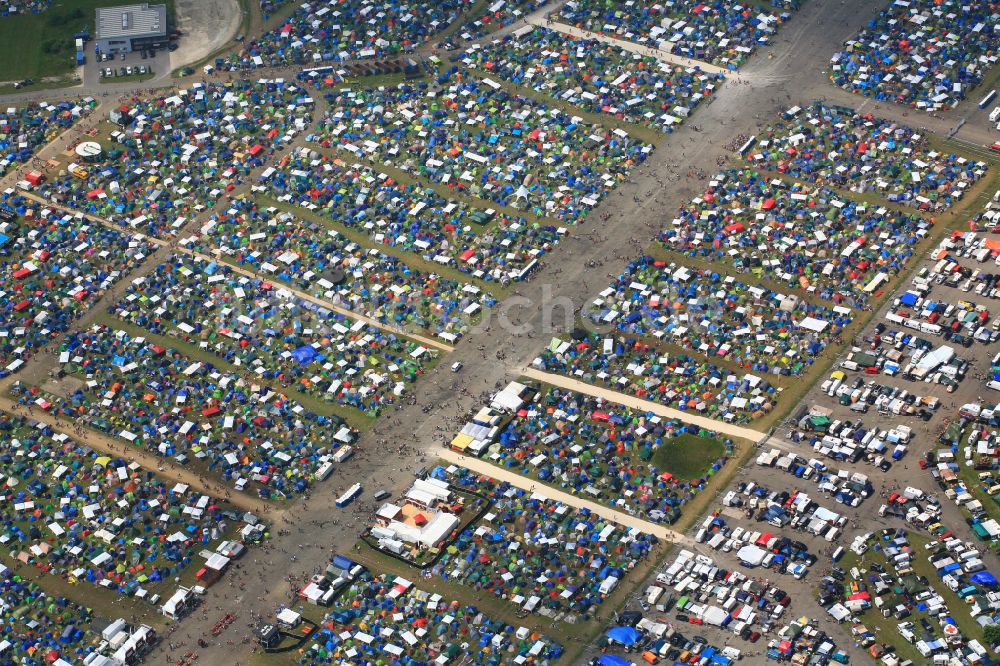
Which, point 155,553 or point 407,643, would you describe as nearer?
point 407,643

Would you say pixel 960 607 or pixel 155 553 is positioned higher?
pixel 960 607

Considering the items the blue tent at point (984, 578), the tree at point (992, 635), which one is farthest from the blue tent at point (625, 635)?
the blue tent at point (984, 578)

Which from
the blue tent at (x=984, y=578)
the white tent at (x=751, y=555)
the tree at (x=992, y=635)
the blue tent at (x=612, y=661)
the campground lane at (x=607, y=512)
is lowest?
Result: the blue tent at (x=612, y=661)

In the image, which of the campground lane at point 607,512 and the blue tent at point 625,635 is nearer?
the blue tent at point 625,635

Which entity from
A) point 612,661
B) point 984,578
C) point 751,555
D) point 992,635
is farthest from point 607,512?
point 992,635

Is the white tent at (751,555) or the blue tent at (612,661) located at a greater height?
the white tent at (751,555)

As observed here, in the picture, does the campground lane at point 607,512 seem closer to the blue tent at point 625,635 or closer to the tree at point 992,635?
the blue tent at point 625,635

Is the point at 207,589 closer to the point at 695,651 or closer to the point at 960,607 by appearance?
the point at 695,651

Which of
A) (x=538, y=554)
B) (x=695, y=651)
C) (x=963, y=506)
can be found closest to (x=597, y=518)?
(x=538, y=554)
